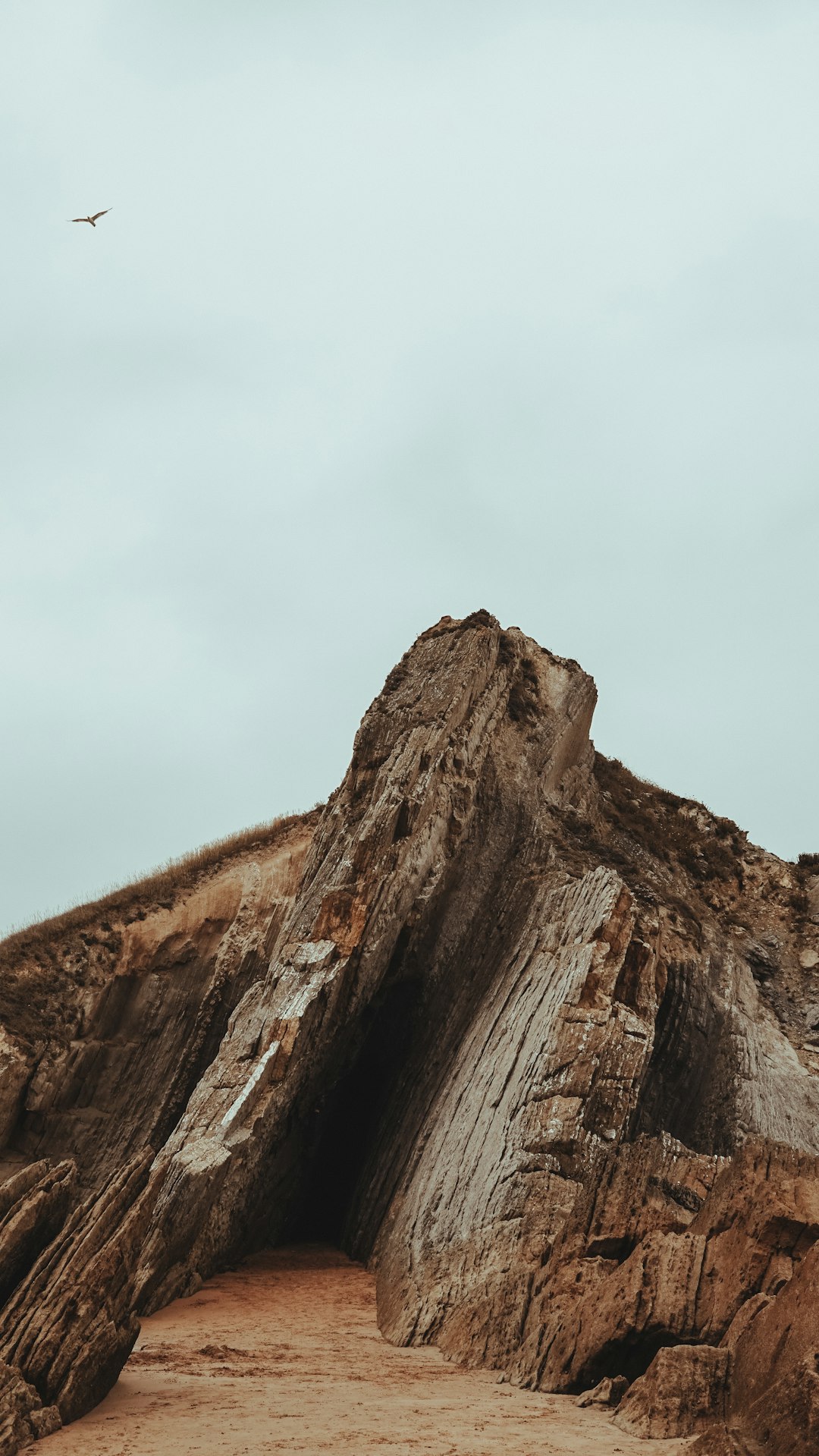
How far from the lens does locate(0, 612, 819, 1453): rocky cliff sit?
36.1 feet

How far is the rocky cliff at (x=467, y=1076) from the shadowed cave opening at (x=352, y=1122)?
6 cm

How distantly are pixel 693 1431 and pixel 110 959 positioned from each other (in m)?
19.5

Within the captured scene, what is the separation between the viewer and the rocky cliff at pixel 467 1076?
434 inches

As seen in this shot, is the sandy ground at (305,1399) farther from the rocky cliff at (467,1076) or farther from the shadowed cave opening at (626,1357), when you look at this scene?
the rocky cliff at (467,1076)

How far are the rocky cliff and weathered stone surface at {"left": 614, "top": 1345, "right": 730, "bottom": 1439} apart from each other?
0.03 metres

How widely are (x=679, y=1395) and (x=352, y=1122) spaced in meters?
12.4

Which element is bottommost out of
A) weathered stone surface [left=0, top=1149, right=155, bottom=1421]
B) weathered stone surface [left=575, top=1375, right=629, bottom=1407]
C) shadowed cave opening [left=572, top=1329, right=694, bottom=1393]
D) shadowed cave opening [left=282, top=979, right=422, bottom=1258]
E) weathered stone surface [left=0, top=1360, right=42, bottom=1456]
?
weathered stone surface [left=0, top=1360, right=42, bottom=1456]

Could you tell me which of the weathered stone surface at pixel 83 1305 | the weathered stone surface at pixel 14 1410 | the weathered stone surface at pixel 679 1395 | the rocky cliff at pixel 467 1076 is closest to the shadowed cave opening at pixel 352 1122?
the rocky cliff at pixel 467 1076

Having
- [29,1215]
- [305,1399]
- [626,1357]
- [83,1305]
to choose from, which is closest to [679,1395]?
[626,1357]

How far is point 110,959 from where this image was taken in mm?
26188

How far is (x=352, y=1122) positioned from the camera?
20.8m

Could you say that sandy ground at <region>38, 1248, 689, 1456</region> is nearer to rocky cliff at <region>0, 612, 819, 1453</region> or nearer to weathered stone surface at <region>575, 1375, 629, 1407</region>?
weathered stone surface at <region>575, 1375, 629, 1407</region>

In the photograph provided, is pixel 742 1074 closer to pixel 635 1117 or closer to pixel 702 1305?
pixel 635 1117

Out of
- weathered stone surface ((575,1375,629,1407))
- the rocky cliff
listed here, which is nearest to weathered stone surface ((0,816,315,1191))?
the rocky cliff
